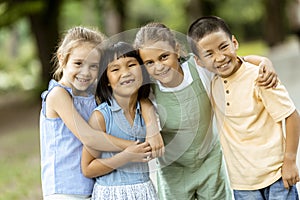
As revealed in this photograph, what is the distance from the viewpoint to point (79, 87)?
3.02 meters

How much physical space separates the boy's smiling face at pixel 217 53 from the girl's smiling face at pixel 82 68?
512mm

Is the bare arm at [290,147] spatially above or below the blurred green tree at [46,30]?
below

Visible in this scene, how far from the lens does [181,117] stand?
2.96 metres

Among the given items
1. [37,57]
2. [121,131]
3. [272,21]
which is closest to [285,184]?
[121,131]

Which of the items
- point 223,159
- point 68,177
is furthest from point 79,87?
point 223,159

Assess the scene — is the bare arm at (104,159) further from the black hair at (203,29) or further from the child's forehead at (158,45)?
the black hair at (203,29)

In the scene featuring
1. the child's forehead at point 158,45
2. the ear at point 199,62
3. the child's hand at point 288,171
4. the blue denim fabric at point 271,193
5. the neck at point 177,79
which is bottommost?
the blue denim fabric at point 271,193

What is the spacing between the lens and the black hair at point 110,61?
2.87 m

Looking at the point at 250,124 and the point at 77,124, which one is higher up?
the point at 77,124

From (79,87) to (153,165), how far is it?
528 mm

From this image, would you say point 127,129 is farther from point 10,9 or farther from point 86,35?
point 10,9

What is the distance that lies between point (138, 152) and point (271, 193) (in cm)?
72

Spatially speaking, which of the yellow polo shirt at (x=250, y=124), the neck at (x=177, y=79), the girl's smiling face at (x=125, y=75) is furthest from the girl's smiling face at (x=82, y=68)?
the yellow polo shirt at (x=250, y=124)

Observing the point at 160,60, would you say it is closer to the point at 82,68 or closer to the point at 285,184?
the point at 82,68
